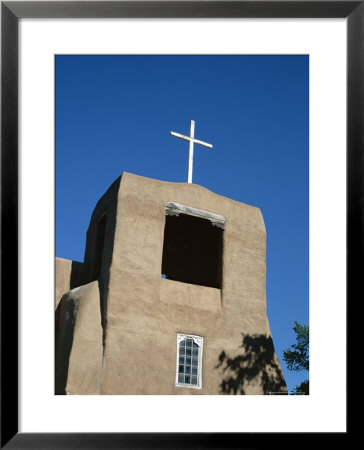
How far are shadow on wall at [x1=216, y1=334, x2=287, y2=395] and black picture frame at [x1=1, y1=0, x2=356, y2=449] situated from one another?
10214 mm

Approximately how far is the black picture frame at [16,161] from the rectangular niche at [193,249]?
12.7 meters

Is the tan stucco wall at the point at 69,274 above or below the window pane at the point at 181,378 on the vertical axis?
above

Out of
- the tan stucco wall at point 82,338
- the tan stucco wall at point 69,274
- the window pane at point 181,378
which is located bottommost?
the window pane at point 181,378

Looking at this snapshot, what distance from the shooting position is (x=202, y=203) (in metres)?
18.3

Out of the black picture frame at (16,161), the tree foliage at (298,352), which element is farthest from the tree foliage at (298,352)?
the black picture frame at (16,161)

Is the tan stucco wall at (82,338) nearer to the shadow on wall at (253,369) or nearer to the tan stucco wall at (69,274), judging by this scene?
the tan stucco wall at (69,274)

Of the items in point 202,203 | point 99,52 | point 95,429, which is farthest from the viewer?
point 202,203

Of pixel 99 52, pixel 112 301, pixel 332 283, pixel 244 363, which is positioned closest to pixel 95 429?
pixel 332 283

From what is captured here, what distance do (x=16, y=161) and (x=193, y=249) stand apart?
16.1 meters

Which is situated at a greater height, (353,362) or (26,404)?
(353,362)

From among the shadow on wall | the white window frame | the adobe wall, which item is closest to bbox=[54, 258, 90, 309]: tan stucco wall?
the adobe wall

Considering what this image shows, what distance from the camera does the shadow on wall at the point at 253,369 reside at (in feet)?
51.2

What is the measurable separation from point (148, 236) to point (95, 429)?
1150cm

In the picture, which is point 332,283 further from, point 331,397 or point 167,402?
point 167,402
